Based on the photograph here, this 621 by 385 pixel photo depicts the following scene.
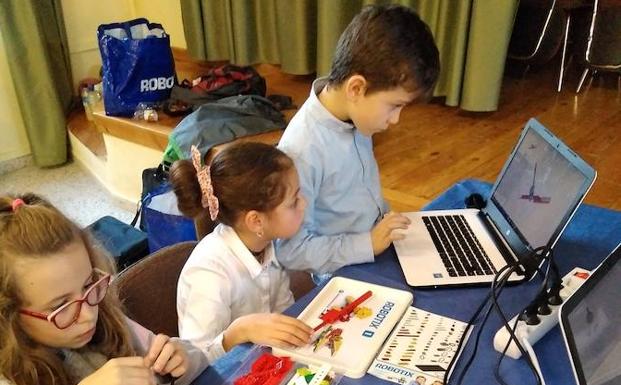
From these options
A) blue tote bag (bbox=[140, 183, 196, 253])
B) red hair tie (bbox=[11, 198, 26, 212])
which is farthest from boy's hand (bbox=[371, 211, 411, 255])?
blue tote bag (bbox=[140, 183, 196, 253])

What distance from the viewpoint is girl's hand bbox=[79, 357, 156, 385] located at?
70 centimetres

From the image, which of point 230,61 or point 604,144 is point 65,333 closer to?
point 604,144

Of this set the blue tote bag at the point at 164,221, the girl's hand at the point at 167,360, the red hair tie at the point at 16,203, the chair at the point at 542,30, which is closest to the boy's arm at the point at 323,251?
the girl's hand at the point at 167,360

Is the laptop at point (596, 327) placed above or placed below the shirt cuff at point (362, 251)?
above

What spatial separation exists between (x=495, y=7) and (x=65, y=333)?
2.19 meters

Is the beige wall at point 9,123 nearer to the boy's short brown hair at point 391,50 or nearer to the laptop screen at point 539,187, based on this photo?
the boy's short brown hair at point 391,50

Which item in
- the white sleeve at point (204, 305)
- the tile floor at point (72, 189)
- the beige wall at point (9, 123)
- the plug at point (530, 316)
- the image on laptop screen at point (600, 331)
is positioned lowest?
the tile floor at point (72, 189)

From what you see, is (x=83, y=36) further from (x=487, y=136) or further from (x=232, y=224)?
(x=232, y=224)

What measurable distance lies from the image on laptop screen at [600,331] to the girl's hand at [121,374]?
0.54 m

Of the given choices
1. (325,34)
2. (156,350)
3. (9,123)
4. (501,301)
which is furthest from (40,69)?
(501,301)

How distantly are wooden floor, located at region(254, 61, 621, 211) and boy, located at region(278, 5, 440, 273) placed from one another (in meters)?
0.73

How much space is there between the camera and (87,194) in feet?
9.34

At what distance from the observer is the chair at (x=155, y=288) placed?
1083mm

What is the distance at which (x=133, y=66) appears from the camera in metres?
2.42
